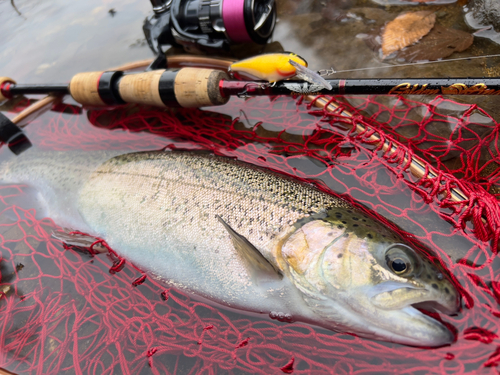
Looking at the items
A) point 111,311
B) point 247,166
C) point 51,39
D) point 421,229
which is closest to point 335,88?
point 247,166

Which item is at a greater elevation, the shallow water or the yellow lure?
the yellow lure

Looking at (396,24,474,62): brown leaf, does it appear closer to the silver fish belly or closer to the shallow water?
the shallow water

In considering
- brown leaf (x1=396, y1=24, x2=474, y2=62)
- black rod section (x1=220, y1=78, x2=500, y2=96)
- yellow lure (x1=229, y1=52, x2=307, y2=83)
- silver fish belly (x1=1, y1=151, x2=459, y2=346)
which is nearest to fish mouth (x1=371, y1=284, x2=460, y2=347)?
silver fish belly (x1=1, y1=151, x2=459, y2=346)

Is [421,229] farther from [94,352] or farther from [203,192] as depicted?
[94,352]

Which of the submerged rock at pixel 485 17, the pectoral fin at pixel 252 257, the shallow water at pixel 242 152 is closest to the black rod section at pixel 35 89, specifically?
the shallow water at pixel 242 152

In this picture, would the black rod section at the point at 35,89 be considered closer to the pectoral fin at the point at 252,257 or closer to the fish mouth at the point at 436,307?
the pectoral fin at the point at 252,257

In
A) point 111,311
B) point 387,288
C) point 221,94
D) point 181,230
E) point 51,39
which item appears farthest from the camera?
point 51,39
